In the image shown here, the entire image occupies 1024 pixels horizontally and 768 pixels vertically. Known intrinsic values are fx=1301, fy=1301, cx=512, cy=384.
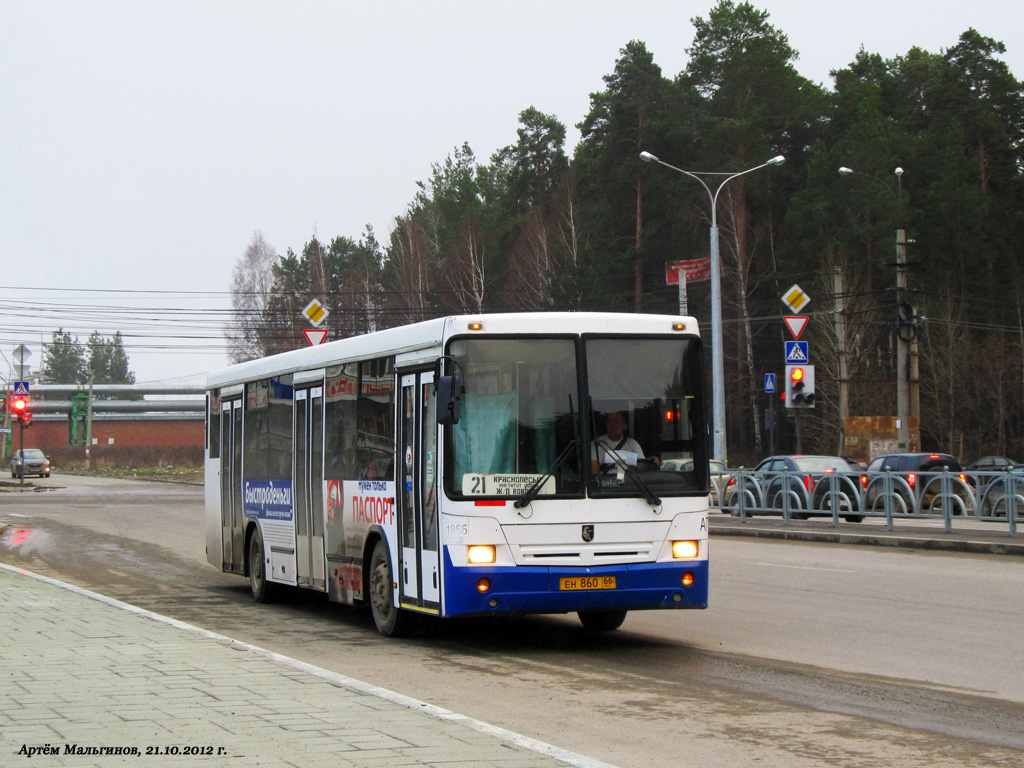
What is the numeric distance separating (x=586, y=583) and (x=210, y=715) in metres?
4.04

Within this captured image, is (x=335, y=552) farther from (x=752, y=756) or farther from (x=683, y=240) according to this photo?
(x=683, y=240)

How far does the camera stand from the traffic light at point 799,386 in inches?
1063

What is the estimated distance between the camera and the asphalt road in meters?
7.13

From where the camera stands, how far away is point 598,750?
676cm

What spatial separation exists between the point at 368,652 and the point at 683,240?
55.0 m

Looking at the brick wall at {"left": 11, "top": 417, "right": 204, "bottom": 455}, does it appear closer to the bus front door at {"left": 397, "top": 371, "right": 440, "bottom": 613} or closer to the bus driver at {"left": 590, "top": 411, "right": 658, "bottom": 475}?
the bus front door at {"left": 397, "top": 371, "right": 440, "bottom": 613}

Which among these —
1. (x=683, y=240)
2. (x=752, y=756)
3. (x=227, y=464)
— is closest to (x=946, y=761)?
(x=752, y=756)

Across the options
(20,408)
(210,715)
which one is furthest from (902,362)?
(20,408)

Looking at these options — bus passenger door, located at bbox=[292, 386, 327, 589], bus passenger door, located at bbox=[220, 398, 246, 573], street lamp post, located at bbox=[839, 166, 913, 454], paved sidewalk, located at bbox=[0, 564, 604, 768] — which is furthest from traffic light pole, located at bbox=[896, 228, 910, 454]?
paved sidewalk, located at bbox=[0, 564, 604, 768]

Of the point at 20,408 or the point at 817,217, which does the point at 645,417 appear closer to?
the point at 20,408

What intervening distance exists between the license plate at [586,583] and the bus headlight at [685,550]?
639 mm

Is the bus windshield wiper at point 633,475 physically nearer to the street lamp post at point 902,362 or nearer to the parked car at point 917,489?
the parked car at point 917,489

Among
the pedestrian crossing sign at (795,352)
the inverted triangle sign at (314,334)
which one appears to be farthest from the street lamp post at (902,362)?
the inverted triangle sign at (314,334)

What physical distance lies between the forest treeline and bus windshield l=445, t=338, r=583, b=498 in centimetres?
4444
